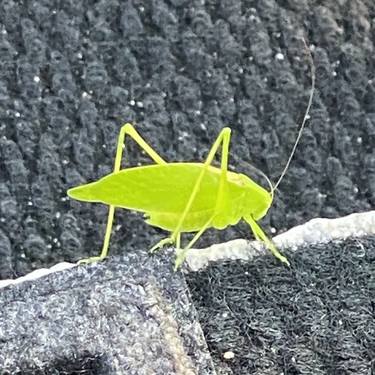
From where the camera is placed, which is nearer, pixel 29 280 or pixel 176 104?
pixel 29 280

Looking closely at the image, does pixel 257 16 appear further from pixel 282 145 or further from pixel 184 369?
pixel 184 369

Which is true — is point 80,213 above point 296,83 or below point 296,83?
below

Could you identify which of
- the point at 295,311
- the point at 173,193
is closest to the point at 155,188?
the point at 173,193

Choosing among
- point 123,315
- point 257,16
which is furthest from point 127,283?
point 257,16

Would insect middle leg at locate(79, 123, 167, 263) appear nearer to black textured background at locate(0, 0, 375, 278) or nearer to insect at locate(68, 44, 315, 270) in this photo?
insect at locate(68, 44, 315, 270)

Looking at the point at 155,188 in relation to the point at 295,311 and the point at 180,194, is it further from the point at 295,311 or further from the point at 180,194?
the point at 295,311
